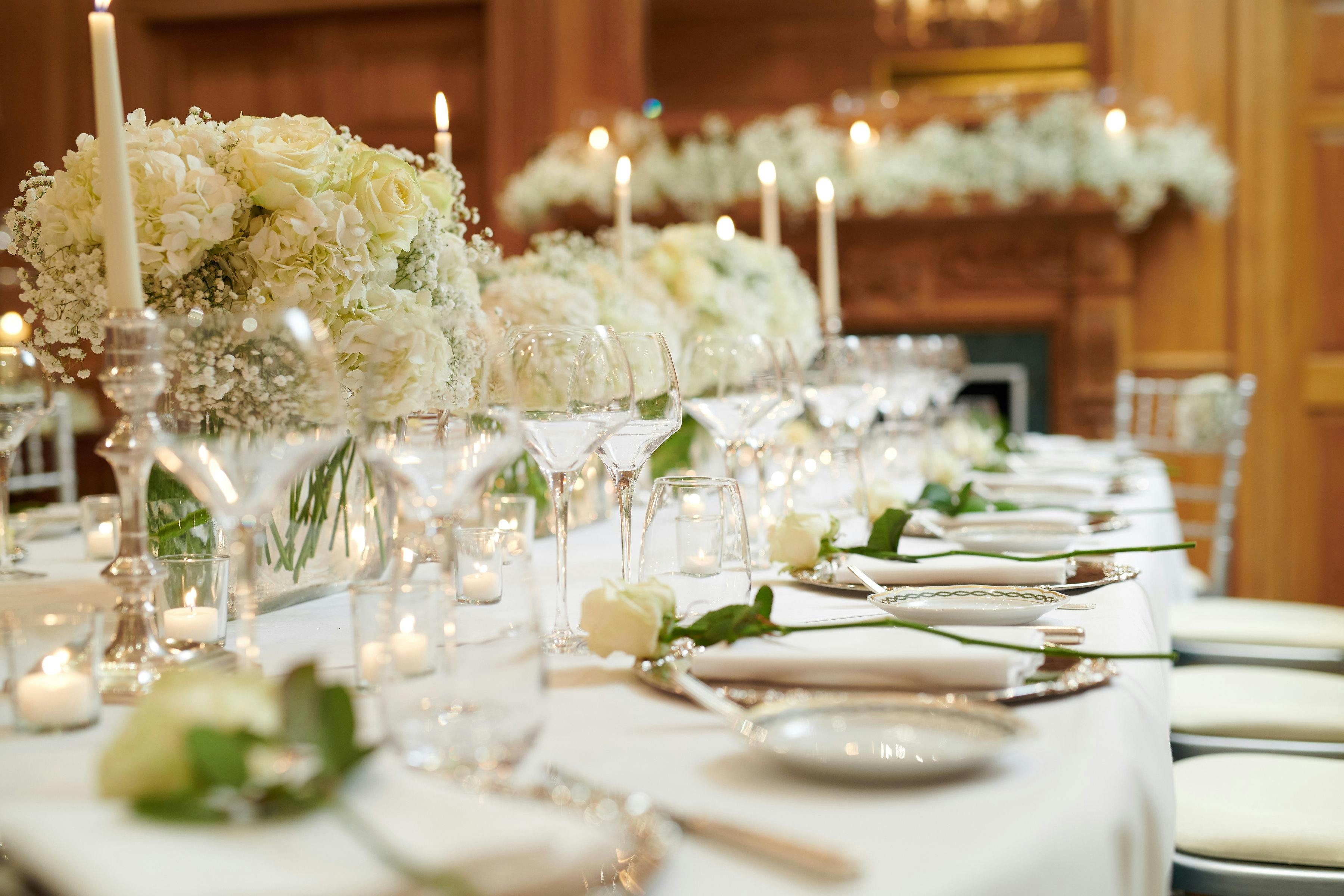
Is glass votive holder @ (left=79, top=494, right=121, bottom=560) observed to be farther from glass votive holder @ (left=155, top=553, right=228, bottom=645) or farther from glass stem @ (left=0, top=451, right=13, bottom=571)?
glass votive holder @ (left=155, top=553, right=228, bottom=645)

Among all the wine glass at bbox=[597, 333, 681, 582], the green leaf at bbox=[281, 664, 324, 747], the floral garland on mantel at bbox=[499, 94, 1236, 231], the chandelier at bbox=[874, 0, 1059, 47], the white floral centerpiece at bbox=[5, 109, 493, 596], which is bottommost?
the green leaf at bbox=[281, 664, 324, 747]

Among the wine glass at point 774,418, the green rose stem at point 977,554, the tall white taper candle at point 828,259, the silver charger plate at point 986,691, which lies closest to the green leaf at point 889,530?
the green rose stem at point 977,554

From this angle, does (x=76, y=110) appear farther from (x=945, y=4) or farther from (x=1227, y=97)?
(x=1227, y=97)

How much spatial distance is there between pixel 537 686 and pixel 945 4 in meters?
5.64

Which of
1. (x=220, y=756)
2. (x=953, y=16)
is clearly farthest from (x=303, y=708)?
(x=953, y=16)

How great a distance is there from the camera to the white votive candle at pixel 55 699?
31.1 inches

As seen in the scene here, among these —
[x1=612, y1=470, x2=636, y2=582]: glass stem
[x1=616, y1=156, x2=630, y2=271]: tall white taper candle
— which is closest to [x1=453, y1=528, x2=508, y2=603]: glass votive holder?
[x1=612, y1=470, x2=636, y2=582]: glass stem

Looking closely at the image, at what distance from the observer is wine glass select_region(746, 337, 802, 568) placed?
1462 mm

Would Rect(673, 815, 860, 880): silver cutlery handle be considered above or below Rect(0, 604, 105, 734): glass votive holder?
below

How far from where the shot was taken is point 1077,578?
124cm

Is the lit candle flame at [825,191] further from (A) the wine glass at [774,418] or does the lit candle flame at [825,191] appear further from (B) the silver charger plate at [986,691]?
(B) the silver charger plate at [986,691]

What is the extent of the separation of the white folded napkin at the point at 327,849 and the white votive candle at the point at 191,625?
1.56 feet

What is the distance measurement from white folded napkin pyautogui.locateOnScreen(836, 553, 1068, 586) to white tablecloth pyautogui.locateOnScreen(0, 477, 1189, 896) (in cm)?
18

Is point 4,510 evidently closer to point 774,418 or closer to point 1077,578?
point 774,418
